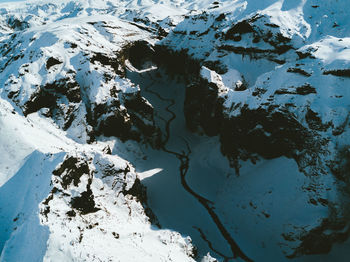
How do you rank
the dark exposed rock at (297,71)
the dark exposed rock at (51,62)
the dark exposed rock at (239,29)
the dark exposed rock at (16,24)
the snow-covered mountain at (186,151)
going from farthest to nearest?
1. the dark exposed rock at (16,24)
2. the dark exposed rock at (239,29)
3. the dark exposed rock at (51,62)
4. the dark exposed rock at (297,71)
5. the snow-covered mountain at (186,151)

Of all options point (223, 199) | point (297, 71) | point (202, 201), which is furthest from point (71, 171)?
point (297, 71)

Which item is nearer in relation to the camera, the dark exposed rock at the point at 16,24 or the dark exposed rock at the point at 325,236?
the dark exposed rock at the point at 325,236

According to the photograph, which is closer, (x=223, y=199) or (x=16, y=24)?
(x=223, y=199)

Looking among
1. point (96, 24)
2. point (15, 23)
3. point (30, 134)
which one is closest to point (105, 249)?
point (30, 134)

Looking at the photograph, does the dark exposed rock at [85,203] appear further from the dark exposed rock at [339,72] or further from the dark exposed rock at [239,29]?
the dark exposed rock at [239,29]

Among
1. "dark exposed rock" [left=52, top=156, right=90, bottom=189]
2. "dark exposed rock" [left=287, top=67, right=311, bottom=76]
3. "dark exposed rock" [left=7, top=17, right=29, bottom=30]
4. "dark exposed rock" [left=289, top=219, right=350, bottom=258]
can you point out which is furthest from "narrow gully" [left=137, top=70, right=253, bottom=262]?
"dark exposed rock" [left=7, top=17, right=29, bottom=30]

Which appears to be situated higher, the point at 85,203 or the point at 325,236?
the point at 85,203

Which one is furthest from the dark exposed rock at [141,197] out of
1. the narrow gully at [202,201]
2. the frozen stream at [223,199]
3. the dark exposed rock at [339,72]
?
the dark exposed rock at [339,72]

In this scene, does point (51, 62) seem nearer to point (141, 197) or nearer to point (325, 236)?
point (141, 197)

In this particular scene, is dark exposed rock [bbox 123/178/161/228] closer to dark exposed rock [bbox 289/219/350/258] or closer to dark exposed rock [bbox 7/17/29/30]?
dark exposed rock [bbox 289/219/350/258]

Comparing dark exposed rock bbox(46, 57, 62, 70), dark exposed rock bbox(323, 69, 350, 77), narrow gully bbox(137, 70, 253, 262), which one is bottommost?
narrow gully bbox(137, 70, 253, 262)
